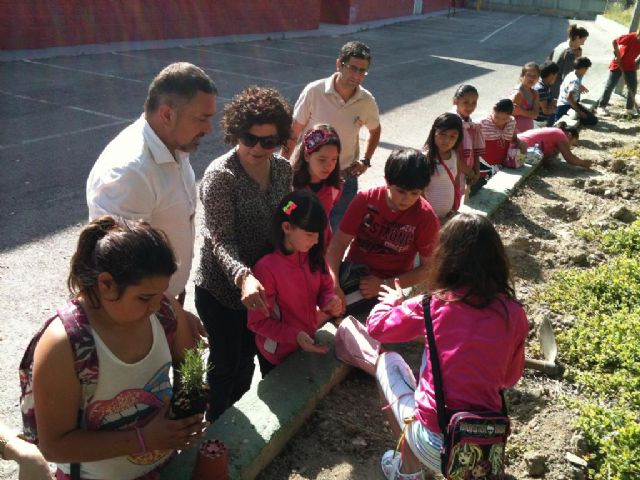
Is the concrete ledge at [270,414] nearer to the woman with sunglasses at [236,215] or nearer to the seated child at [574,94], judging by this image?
the woman with sunglasses at [236,215]

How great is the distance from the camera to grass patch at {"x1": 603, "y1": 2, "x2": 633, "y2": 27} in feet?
109

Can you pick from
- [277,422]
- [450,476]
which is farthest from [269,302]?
[450,476]

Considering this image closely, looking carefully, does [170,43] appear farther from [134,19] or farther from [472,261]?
[472,261]

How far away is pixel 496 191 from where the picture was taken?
22.7 feet

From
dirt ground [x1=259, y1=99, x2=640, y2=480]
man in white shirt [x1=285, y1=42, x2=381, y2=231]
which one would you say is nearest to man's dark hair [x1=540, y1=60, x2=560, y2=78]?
dirt ground [x1=259, y1=99, x2=640, y2=480]

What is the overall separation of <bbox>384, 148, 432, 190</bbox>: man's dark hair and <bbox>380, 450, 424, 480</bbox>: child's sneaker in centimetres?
145

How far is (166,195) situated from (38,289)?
2.68 metres

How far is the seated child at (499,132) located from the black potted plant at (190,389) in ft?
18.0

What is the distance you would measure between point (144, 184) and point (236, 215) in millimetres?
603

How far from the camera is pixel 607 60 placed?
22312 millimetres

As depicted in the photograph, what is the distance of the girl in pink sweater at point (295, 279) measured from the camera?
2994mm

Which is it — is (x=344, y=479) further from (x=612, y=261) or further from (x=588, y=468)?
(x=612, y=261)

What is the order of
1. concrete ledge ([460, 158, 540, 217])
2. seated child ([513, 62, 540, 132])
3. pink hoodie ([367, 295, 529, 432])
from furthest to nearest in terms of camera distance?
seated child ([513, 62, 540, 132]), concrete ledge ([460, 158, 540, 217]), pink hoodie ([367, 295, 529, 432])

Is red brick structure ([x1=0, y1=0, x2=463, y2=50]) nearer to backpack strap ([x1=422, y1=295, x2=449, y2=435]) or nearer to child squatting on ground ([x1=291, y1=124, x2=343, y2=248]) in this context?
child squatting on ground ([x1=291, y1=124, x2=343, y2=248])
